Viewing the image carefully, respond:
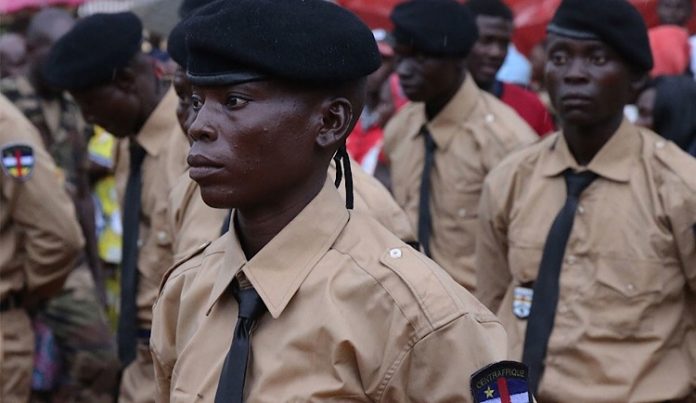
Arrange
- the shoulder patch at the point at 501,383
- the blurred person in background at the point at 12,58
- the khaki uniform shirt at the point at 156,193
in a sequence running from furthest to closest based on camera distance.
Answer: the blurred person in background at the point at 12,58
the khaki uniform shirt at the point at 156,193
the shoulder patch at the point at 501,383

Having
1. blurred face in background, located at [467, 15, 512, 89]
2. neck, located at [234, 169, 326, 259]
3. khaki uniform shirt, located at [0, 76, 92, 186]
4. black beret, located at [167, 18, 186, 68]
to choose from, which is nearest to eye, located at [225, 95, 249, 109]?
neck, located at [234, 169, 326, 259]

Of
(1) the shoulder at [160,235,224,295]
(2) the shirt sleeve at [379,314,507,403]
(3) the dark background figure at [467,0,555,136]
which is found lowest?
(3) the dark background figure at [467,0,555,136]

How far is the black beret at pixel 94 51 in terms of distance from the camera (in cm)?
657

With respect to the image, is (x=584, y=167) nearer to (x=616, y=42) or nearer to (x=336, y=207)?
(x=616, y=42)

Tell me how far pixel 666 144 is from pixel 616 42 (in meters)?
0.44

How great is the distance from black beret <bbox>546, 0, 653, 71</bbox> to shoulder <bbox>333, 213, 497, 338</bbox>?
2.47 meters

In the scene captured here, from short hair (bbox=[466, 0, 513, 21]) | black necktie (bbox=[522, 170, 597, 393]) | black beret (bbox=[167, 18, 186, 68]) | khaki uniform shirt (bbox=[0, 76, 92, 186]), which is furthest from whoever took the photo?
short hair (bbox=[466, 0, 513, 21])

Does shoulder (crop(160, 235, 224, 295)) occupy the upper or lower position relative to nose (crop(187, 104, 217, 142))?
lower

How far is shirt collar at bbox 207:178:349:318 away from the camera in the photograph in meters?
3.21

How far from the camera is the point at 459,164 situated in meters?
7.64

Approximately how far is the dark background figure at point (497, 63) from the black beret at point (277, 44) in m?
6.10

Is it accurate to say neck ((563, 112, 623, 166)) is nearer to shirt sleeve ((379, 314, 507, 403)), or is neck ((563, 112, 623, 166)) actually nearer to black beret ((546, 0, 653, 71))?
black beret ((546, 0, 653, 71))

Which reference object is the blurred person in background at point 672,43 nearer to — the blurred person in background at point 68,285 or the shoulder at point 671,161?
the shoulder at point 671,161

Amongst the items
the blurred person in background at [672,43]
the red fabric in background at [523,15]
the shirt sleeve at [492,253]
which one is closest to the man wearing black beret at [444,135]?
the shirt sleeve at [492,253]
